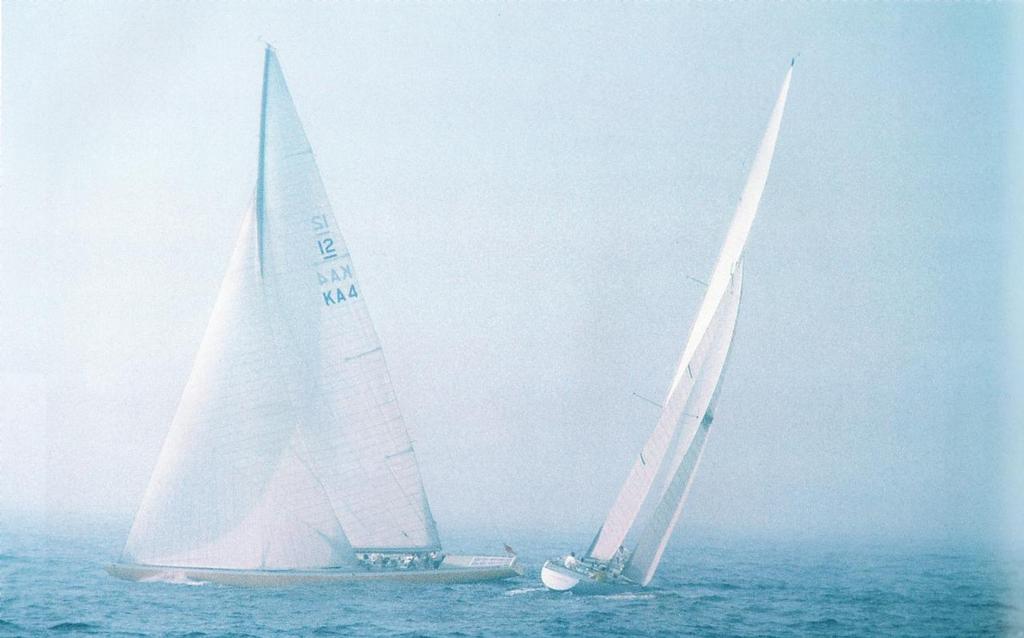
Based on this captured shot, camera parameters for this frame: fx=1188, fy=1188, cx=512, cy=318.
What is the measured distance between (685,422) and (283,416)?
6285mm

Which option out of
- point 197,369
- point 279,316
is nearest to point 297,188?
point 279,316

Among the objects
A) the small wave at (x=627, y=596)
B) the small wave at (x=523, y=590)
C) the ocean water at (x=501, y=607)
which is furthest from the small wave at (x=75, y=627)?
the small wave at (x=627, y=596)

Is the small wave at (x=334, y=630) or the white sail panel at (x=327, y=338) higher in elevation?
the white sail panel at (x=327, y=338)

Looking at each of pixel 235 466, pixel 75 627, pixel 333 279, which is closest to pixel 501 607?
pixel 235 466

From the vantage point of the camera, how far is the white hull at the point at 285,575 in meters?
18.5

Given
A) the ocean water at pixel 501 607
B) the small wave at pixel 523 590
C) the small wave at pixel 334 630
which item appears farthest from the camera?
the small wave at pixel 523 590

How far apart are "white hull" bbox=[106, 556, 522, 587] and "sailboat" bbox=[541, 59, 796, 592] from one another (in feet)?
Answer: 5.90

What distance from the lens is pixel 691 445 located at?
59.6ft

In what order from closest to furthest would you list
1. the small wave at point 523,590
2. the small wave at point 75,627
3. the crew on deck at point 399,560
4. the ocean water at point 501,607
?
the small wave at point 75,627, the ocean water at point 501,607, the small wave at point 523,590, the crew on deck at point 399,560

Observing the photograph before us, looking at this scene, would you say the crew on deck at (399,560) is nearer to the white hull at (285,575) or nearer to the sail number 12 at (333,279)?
the white hull at (285,575)

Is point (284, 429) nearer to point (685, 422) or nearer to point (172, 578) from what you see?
point (172, 578)

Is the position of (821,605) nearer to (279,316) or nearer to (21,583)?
(279,316)

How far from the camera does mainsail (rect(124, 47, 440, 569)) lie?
18.5 m

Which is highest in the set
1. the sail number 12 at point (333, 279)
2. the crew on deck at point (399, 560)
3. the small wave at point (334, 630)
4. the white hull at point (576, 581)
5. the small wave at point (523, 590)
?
the sail number 12 at point (333, 279)
